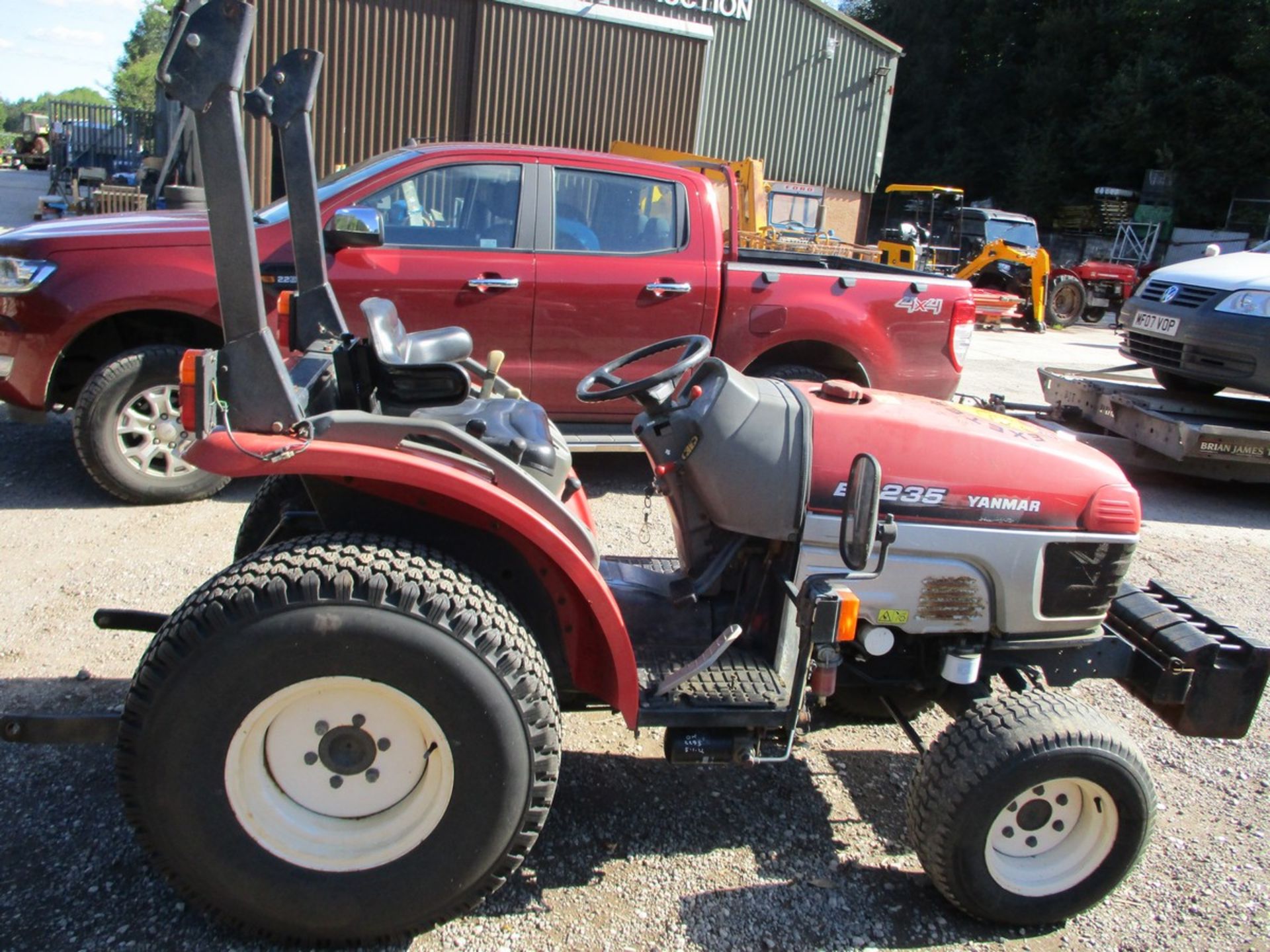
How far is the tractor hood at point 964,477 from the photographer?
2.61 m

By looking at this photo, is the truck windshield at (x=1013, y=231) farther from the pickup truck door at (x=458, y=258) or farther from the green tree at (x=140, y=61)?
the green tree at (x=140, y=61)

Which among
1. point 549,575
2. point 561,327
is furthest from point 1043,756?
point 561,327

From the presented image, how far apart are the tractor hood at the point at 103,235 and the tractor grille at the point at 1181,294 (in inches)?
271

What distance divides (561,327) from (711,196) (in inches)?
50.8

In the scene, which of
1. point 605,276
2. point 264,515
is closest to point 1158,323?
point 605,276

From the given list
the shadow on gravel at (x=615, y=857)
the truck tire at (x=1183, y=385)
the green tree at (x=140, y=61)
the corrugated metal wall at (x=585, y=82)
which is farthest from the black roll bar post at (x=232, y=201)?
the green tree at (x=140, y=61)

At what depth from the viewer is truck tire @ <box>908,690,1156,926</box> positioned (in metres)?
2.46

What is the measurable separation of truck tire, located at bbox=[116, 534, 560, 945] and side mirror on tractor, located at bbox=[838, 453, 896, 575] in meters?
0.77

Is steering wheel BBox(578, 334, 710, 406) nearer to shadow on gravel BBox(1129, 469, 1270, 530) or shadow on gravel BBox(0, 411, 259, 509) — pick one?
shadow on gravel BBox(0, 411, 259, 509)

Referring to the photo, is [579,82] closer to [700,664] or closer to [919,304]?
[919,304]

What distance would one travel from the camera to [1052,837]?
8.54 feet

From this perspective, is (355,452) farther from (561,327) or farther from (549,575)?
(561,327)

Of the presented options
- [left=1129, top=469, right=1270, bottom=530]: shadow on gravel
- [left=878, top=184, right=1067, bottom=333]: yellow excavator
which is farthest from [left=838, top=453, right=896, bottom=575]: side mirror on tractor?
[left=878, top=184, right=1067, bottom=333]: yellow excavator

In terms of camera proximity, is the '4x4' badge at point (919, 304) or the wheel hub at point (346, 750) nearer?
the wheel hub at point (346, 750)
